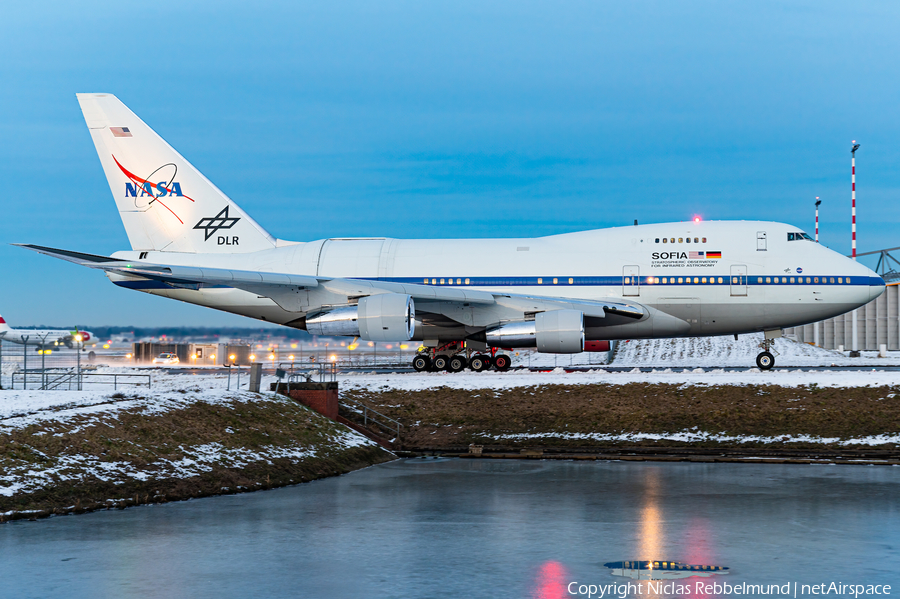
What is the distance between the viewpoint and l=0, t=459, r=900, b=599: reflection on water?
12070 mm

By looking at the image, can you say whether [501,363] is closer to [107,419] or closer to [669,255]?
[669,255]

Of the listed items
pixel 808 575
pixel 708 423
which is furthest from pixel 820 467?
pixel 808 575

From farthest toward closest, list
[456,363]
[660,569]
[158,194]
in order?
[158,194]
[456,363]
[660,569]

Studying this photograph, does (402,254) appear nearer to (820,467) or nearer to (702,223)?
(702,223)

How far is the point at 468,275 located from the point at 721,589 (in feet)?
89.6

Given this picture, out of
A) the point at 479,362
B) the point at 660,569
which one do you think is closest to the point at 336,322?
the point at 479,362

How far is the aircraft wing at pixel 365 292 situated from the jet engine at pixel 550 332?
1398 millimetres

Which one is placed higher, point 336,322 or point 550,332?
point 336,322

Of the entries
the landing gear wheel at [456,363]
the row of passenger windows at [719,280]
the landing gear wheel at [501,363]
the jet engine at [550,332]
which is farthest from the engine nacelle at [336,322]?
the row of passenger windows at [719,280]

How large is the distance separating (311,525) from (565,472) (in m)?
9.66

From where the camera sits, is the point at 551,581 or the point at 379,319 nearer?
the point at 551,581

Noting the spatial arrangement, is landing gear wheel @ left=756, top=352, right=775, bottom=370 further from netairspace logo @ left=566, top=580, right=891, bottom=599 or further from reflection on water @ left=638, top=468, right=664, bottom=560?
netairspace logo @ left=566, top=580, right=891, bottom=599

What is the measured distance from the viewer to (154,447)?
22.2 m

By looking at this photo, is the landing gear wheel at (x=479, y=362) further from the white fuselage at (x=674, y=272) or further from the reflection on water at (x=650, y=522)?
the reflection on water at (x=650, y=522)
